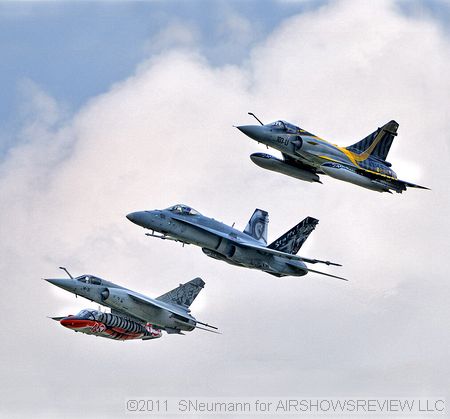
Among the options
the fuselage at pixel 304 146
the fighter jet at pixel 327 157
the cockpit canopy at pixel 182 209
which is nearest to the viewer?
the fighter jet at pixel 327 157

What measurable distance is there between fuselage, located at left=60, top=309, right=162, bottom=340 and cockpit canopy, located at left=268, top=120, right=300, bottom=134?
68.3 ft

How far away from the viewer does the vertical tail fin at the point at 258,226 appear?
87.4 m

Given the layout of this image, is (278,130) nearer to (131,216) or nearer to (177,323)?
(131,216)

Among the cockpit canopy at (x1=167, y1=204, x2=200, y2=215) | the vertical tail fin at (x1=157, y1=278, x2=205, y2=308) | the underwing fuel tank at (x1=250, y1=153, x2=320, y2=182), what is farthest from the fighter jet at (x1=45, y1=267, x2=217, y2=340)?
the underwing fuel tank at (x1=250, y1=153, x2=320, y2=182)

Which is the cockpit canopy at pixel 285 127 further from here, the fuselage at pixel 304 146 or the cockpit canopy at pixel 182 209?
the cockpit canopy at pixel 182 209

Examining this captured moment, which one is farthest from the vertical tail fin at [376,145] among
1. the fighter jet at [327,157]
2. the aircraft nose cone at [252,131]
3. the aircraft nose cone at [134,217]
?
the aircraft nose cone at [134,217]

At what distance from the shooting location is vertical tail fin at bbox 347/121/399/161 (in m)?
80.6

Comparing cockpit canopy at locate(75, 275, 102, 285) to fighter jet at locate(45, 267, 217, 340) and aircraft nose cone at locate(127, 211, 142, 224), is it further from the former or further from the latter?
aircraft nose cone at locate(127, 211, 142, 224)

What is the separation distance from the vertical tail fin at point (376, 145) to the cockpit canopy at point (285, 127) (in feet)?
14.7

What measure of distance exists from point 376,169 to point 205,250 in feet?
40.3

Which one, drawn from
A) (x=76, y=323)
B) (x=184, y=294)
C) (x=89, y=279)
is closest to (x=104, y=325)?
(x=76, y=323)

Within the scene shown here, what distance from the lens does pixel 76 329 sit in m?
89.6

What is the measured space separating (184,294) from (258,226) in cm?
900

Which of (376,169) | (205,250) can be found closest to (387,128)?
(376,169)
